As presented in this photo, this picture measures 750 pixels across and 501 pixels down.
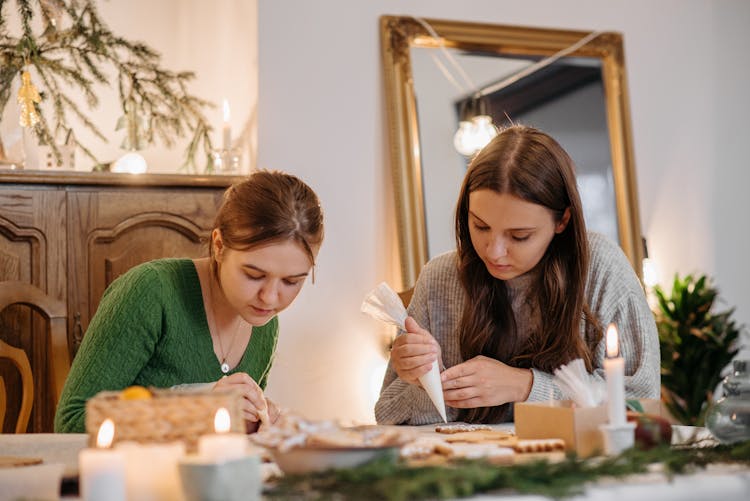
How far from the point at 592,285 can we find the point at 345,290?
1459 millimetres

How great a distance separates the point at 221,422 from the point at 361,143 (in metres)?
2.56

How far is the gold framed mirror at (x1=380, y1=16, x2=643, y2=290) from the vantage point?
346cm

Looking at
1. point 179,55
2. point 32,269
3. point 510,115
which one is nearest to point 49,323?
point 32,269

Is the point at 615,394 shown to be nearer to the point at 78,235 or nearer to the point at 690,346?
the point at 78,235

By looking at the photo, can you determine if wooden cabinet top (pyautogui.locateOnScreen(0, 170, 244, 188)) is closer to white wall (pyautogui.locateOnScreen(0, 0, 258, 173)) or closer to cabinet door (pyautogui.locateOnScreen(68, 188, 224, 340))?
cabinet door (pyautogui.locateOnScreen(68, 188, 224, 340))

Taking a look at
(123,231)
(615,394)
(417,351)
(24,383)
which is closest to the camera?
(615,394)

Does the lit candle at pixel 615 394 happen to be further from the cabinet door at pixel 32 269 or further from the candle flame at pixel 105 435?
the cabinet door at pixel 32 269

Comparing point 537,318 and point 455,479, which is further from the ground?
point 537,318

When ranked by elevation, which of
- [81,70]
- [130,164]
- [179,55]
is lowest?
[130,164]

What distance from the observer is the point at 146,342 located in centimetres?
179

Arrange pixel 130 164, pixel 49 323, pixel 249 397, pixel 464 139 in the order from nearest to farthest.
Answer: pixel 249 397 → pixel 49 323 → pixel 130 164 → pixel 464 139

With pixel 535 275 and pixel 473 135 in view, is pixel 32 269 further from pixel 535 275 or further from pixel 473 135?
pixel 473 135

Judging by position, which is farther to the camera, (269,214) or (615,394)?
(269,214)

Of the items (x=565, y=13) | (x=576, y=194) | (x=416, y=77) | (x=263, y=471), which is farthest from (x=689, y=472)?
(x=565, y=13)
